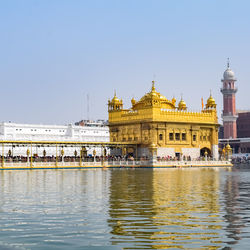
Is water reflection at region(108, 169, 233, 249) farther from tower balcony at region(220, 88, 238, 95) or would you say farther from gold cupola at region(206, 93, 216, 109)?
tower balcony at region(220, 88, 238, 95)

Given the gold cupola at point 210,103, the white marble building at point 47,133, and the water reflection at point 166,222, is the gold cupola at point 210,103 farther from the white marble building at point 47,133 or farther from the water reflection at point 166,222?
the water reflection at point 166,222

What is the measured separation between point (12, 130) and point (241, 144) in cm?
6606

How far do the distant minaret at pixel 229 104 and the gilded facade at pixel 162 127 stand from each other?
79783 mm

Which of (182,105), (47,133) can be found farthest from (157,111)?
(47,133)

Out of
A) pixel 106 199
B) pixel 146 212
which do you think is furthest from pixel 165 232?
pixel 106 199

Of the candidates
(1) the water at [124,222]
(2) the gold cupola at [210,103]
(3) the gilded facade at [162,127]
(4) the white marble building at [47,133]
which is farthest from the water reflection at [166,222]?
(4) the white marble building at [47,133]

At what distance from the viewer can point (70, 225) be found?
1429 centimetres

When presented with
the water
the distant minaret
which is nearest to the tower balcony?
the distant minaret

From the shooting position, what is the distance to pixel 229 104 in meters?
168

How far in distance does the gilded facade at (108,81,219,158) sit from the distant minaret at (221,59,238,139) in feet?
262

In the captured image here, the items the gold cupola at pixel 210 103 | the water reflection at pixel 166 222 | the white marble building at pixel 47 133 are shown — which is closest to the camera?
the water reflection at pixel 166 222

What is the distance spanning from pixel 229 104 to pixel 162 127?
93.5 metres

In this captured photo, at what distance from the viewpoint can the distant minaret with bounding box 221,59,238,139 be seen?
164875mm

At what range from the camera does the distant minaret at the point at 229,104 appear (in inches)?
6491
